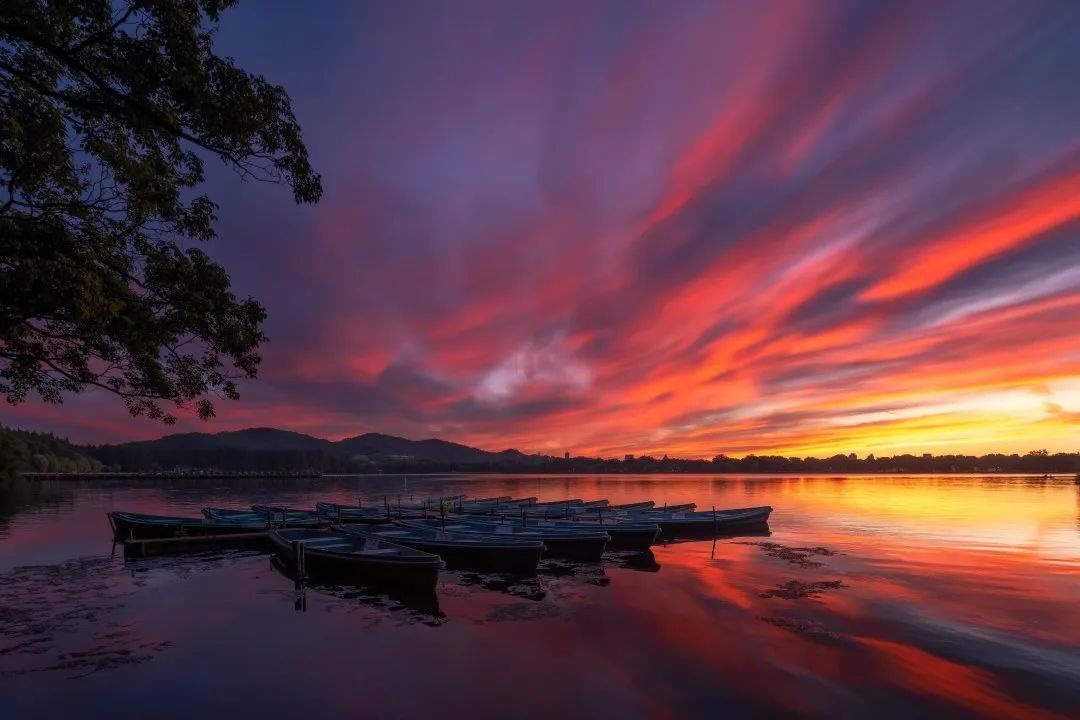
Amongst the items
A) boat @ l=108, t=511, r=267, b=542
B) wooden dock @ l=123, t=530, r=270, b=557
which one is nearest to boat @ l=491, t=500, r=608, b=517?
wooden dock @ l=123, t=530, r=270, b=557

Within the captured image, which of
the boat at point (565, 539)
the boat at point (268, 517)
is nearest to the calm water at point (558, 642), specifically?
the boat at point (565, 539)

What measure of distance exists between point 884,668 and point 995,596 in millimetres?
13623

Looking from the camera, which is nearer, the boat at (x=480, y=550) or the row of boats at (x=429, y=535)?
the row of boats at (x=429, y=535)

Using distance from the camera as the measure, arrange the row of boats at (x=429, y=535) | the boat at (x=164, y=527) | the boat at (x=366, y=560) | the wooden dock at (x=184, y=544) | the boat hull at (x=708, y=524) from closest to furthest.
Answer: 1. the boat at (x=366, y=560)
2. the row of boats at (x=429, y=535)
3. the wooden dock at (x=184, y=544)
4. the boat at (x=164, y=527)
5. the boat hull at (x=708, y=524)

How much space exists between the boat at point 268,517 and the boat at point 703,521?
85.4 ft

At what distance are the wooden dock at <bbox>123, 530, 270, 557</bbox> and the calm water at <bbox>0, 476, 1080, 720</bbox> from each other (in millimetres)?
1280

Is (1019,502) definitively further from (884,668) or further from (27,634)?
(27,634)

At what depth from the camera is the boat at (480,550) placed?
87.4ft

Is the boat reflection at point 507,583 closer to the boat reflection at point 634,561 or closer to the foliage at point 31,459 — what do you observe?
the boat reflection at point 634,561

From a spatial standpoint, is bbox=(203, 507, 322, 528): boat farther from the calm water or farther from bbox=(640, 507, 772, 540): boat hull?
bbox=(640, 507, 772, 540): boat hull

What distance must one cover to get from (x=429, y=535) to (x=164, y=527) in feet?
66.5

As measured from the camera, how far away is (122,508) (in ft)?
237

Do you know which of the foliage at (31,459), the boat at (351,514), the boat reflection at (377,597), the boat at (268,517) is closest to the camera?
the boat reflection at (377,597)

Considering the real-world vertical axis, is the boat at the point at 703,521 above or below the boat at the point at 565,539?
below
